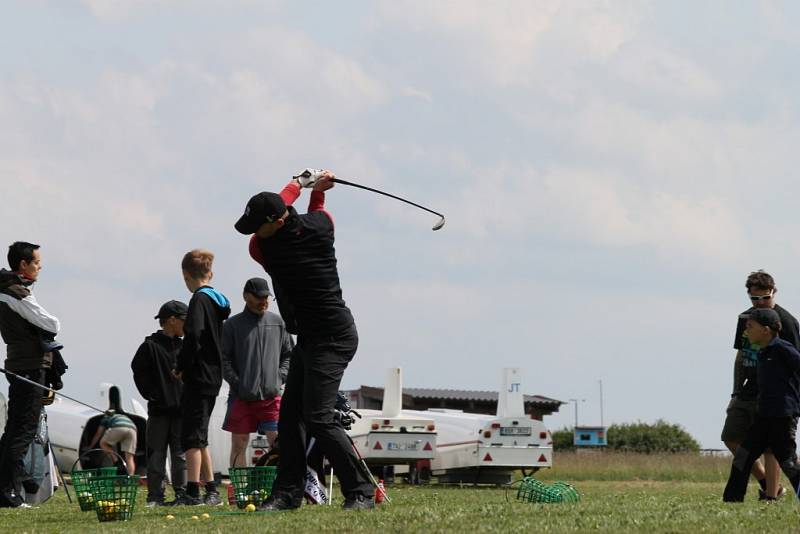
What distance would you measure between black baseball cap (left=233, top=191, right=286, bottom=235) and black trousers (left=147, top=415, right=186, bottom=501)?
2.74 metres

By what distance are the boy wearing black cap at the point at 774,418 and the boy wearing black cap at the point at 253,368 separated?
3.61m

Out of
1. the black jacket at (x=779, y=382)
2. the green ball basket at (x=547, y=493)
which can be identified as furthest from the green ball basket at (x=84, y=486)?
the black jacket at (x=779, y=382)

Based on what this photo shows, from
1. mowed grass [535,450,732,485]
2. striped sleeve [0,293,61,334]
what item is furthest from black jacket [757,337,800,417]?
mowed grass [535,450,732,485]

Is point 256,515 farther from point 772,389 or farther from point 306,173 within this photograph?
point 772,389

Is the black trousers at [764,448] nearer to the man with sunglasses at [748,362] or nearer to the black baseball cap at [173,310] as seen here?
the man with sunglasses at [748,362]

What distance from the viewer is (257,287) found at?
11.5 meters

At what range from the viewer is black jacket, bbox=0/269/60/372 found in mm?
10227

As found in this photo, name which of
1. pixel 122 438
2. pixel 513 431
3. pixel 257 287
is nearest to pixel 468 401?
pixel 513 431

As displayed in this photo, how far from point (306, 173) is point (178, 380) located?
9.74ft

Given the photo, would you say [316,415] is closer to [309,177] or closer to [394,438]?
[309,177]

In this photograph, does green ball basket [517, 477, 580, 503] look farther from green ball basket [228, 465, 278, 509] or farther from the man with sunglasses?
the man with sunglasses

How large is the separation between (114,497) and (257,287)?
3.21 meters

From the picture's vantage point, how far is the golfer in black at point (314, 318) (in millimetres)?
8234

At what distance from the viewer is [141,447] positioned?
19609mm
